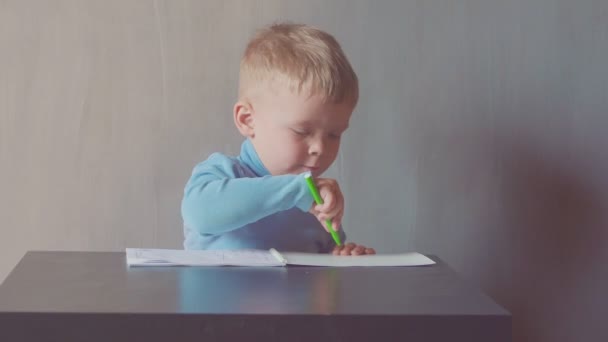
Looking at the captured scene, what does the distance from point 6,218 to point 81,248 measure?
11 cm

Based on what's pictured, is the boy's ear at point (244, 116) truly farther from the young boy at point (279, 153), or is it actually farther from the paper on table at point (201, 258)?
the paper on table at point (201, 258)

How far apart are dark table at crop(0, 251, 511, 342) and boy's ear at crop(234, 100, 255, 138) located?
26cm

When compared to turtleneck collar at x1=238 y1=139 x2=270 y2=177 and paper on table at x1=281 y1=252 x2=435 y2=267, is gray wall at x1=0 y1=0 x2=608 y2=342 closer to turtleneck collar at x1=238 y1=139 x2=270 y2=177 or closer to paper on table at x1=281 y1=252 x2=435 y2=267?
turtleneck collar at x1=238 y1=139 x2=270 y2=177

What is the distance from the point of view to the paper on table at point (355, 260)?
2.90 ft

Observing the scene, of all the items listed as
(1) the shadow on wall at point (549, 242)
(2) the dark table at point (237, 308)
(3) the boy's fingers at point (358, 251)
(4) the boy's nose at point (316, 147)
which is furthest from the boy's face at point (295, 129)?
(1) the shadow on wall at point (549, 242)

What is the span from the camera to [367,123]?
1197mm

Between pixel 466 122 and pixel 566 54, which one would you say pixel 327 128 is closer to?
pixel 466 122

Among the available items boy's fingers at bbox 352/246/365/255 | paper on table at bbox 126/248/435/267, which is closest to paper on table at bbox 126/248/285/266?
paper on table at bbox 126/248/435/267

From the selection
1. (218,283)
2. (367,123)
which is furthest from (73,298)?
(367,123)

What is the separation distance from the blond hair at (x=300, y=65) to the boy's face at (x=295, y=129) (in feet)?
0.04

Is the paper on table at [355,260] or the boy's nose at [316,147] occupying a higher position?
the boy's nose at [316,147]

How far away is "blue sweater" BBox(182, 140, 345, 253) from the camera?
2.98ft

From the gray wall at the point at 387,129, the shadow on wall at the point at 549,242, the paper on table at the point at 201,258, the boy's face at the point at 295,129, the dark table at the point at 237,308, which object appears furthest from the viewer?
the shadow on wall at the point at 549,242

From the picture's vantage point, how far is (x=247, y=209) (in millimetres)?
916
